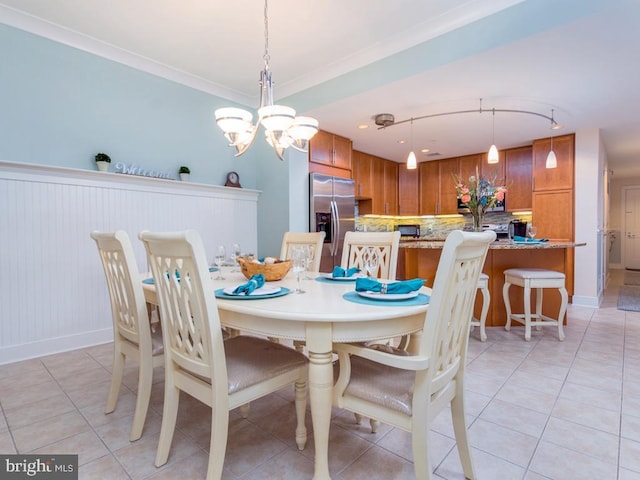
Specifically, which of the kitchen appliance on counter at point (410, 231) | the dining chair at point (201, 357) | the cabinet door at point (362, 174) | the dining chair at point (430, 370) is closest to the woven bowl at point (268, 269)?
the dining chair at point (201, 357)

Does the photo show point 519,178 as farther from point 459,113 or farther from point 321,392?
point 321,392

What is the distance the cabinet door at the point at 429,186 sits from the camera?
246 inches

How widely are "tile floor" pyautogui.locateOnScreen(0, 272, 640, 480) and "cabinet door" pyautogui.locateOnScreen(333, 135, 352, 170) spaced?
10.1 feet

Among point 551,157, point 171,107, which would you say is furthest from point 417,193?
point 171,107

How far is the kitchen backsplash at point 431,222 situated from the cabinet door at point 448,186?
37 centimetres

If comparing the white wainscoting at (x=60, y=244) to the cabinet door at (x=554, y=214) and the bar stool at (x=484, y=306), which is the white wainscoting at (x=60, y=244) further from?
the cabinet door at (x=554, y=214)

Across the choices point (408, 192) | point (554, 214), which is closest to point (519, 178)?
point (554, 214)

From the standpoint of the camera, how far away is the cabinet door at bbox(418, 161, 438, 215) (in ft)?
20.5

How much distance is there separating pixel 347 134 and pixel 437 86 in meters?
1.70

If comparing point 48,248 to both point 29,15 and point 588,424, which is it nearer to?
point 29,15

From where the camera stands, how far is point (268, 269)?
1.94 m

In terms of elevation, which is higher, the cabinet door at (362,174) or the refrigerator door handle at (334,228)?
the cabinet door at (362,174)

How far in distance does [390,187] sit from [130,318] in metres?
5.35

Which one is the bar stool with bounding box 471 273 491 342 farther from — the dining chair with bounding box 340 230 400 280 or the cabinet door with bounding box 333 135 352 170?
the cabinet door with bounding box 333 135 352 170
